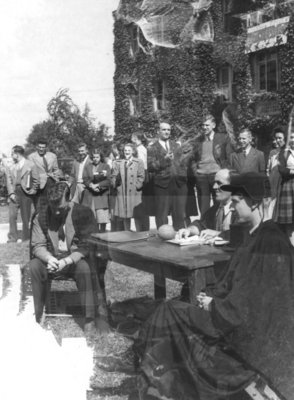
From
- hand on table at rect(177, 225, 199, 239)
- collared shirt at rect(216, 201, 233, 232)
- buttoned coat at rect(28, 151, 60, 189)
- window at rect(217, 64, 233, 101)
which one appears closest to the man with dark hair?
buttoned coat at rect(28, 151, 60, 189)

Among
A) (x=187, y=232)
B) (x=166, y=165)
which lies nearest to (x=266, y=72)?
(x=187, y=232)

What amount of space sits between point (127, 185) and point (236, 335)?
2.67m

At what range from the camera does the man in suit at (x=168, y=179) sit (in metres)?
3.56

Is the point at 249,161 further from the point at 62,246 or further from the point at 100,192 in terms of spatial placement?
the point at 100,192

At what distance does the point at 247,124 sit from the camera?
2.88 m

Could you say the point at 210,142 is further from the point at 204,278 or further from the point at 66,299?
the point at 66,299

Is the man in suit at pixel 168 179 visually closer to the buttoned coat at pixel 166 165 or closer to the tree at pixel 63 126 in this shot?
the buttoned coat at pixel 166 165

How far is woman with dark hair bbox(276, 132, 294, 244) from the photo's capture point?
3406 millimetres

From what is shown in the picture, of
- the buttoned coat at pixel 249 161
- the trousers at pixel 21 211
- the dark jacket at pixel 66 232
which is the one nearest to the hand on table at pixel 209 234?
the buttoned coat at pixel 249 161

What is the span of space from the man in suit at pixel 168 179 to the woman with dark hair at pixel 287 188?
70 centimetres

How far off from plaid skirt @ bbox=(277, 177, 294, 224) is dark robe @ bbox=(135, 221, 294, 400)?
138cm

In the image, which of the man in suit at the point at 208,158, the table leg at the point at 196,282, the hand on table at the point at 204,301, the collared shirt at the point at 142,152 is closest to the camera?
the hand on table at the point at 204,301

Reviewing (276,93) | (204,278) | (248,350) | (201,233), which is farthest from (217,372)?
(276,93)

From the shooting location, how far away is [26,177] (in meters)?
3.29
